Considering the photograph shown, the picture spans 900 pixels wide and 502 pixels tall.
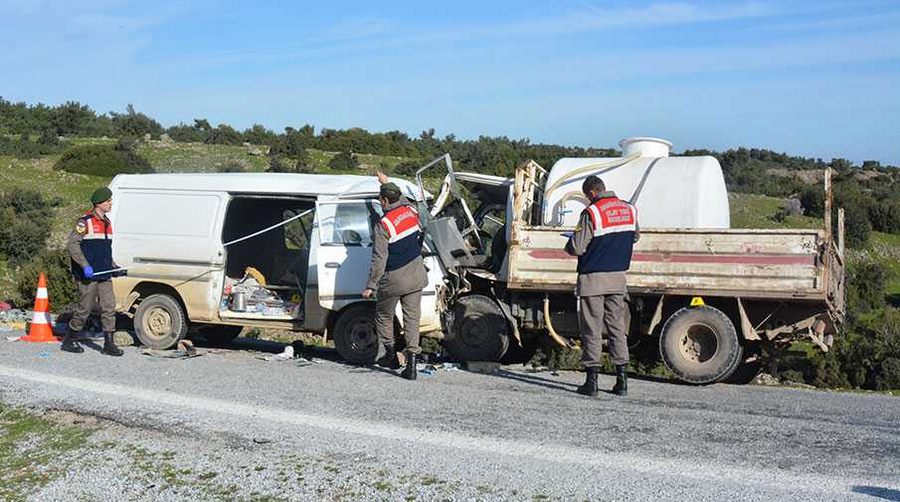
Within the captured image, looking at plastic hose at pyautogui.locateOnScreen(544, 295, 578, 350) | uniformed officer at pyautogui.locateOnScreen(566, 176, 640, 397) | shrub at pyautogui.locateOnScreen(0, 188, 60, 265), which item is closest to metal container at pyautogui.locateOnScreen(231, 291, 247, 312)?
plastic hose at pyautogui.locateOnScreen(544, 295, 578, 350)

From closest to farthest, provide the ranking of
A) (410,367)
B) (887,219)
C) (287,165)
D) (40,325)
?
1. (410,367)
2. (40,325)
3. (887,219)
4. (287,165)

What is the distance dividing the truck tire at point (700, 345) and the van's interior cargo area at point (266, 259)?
4378 millimetres

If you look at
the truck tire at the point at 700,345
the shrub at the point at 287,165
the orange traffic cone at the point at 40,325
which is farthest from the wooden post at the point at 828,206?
the shrub at the point at 287,165

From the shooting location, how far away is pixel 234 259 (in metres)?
12.9

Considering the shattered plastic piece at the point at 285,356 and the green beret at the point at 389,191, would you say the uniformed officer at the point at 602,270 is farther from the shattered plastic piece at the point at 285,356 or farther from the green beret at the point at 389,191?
the shattered plastic piece at the point at 285,356

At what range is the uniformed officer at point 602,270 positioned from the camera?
9.10m

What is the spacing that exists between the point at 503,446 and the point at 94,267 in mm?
6548

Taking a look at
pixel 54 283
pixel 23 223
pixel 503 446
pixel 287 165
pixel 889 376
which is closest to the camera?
pixel 503 446

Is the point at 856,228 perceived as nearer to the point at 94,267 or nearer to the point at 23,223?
the point at 23,223

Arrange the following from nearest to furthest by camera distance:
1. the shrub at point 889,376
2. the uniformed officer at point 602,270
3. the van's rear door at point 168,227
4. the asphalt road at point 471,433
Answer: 1. the asphalt road at point 471,433
2. the uniformed officer at point 602,270
3. the van's rear door at point 168,227
4. the shrub at point 889,376

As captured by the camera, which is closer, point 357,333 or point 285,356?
point 357,333

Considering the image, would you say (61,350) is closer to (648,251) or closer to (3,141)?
(648,251)

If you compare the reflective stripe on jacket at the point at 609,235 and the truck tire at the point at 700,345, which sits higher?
the reflective stripe on jacket at the point at 609,235

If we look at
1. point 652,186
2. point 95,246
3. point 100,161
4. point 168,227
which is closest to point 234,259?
point 168,227
